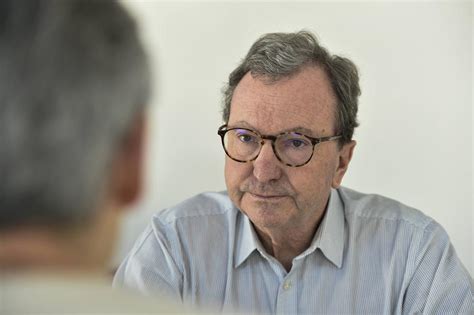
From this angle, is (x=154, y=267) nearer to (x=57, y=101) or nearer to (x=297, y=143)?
(x=297, y=143)

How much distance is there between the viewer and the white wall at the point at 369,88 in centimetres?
208

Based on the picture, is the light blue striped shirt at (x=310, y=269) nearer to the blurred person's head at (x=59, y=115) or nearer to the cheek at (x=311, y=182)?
the cheek at (x=311, y=182)

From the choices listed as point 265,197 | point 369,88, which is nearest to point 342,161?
point 265,197

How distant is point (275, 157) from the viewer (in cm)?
143

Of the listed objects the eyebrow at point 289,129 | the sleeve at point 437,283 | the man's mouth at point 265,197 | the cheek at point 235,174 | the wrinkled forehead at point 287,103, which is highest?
the wrinkled forehead at point 287,103

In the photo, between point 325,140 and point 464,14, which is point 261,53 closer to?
point 325,140

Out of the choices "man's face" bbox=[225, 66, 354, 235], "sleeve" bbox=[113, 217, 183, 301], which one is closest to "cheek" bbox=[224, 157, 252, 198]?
"man's face" bbox=[225, 66, 354, 235]

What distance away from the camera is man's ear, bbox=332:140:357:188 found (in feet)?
5.15

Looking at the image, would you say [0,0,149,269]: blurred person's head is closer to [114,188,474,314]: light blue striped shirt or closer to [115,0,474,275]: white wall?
[114,188,474,314]: light blue striped shirt

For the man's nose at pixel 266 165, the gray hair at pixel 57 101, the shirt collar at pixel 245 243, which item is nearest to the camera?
the gray hair at pixel 57 101

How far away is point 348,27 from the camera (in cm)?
213

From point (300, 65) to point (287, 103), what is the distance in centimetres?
10

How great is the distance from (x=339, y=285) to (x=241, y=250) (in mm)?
244

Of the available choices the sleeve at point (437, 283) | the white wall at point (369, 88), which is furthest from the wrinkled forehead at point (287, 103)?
the white wall at point (369, 88)
